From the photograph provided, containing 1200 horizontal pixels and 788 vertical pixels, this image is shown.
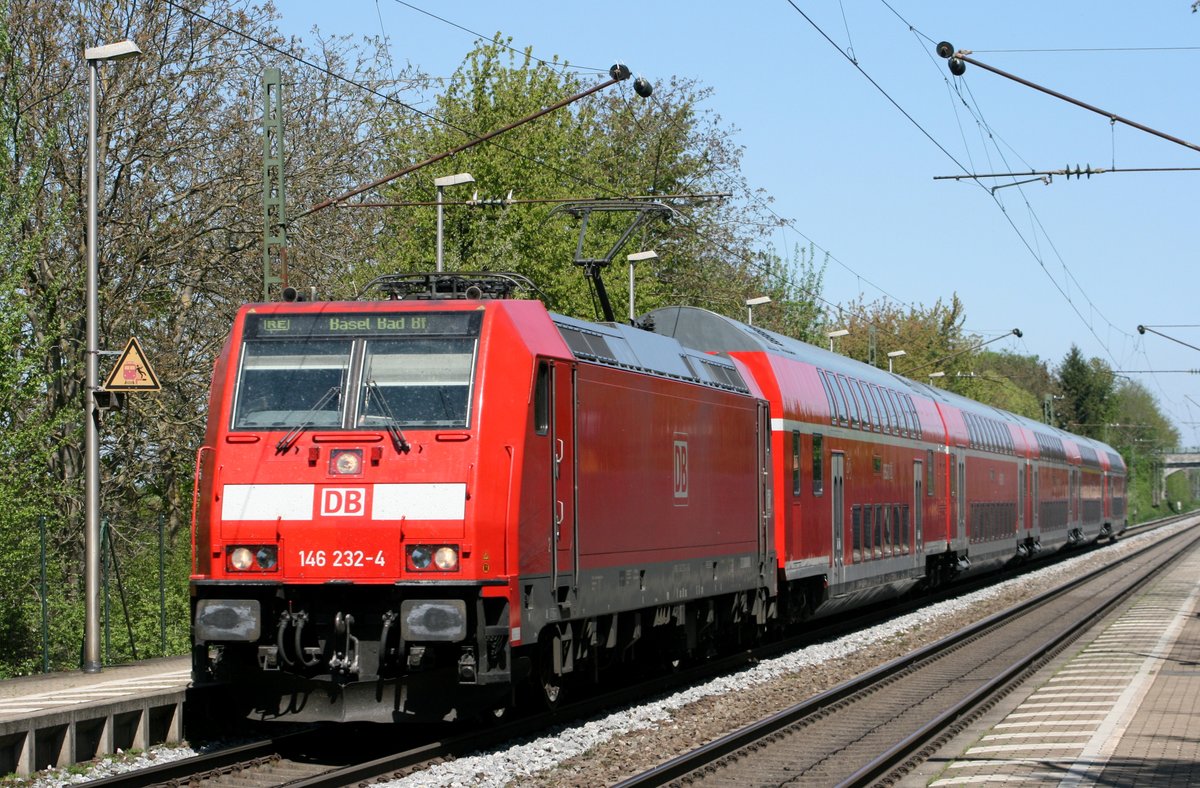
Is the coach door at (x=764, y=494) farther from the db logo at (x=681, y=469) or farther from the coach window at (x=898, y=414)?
the coach window at (x=898, y=414)

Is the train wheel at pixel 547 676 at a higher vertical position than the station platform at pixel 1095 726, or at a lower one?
higher

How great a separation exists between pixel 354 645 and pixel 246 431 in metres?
1.88

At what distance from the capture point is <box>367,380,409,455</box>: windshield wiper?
11617mm

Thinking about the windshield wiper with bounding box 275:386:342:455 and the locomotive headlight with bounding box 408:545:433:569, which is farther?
the windshield wiper with bounding box 275:386:342:455

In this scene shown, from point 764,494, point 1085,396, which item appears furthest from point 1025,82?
point 1085,396

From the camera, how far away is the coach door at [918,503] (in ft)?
92.2

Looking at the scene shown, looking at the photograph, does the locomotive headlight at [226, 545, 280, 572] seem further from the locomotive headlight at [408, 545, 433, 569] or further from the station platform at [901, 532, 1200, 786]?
the station platform at [901, 532, 1200, 786]

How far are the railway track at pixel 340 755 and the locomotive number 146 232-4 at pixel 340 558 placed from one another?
4.57 ft

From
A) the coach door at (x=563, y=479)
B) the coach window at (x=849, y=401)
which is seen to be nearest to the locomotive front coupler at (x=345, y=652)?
the coach door at (x=563, y=479)

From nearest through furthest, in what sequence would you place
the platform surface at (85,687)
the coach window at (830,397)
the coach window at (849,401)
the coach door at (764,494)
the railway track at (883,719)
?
the railway track at (883,719), the platform surface at (85,687), the coach door at (764,494), the coach window at (830,397), the coach window at (849,401)

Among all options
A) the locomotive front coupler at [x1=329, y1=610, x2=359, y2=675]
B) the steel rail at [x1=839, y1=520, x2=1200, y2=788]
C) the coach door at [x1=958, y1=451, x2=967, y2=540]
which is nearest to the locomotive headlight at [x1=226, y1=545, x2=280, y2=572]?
the locomotive front coupler at [x1=329, y1=610, x2=359, y2=675]

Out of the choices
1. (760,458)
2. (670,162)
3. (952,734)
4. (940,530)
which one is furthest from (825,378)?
(670,162)

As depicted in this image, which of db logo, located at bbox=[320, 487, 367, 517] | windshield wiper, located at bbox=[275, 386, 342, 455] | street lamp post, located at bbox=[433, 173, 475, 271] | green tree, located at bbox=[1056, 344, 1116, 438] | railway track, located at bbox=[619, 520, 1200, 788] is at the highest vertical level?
green tree, located at bbox=[1056, 344, 1116, 438]

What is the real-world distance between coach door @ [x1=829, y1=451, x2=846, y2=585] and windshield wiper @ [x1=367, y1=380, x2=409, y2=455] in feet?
38.1
